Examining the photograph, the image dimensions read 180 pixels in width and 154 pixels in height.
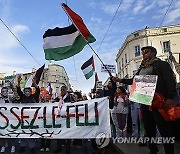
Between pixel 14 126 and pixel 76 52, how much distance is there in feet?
7.30

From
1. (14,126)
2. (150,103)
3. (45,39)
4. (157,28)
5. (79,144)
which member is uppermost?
(157,28)

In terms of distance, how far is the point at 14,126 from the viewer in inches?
243

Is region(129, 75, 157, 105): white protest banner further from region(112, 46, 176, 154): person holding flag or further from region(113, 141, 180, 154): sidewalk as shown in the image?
region(113, 141, 180, 154): sidewalk

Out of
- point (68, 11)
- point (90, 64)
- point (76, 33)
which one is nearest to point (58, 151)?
point (76, 33)

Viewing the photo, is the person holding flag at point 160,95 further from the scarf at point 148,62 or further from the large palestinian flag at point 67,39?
the large palestinian flag at point 67,39

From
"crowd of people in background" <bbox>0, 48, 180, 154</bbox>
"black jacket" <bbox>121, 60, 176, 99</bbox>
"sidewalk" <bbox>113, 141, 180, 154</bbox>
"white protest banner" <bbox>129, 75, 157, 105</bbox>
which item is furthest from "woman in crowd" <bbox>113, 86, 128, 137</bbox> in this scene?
"black jacket" <bbox>121, 60, 176, 99</bbox>

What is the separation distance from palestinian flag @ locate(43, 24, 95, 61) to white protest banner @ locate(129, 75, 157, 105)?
1868 mm

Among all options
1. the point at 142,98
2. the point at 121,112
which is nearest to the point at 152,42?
the point at 121,112

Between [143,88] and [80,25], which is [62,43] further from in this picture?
[143,88]

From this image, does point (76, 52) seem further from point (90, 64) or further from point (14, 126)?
point (90, 64)

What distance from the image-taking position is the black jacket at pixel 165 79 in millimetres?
3902

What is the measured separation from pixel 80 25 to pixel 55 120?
2.19 meters

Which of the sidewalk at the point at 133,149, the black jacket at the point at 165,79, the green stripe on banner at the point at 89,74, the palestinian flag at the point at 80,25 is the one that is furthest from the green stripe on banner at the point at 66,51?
the green stripe on banner at the point at 89,74

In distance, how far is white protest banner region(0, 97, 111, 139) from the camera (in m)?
5.80
